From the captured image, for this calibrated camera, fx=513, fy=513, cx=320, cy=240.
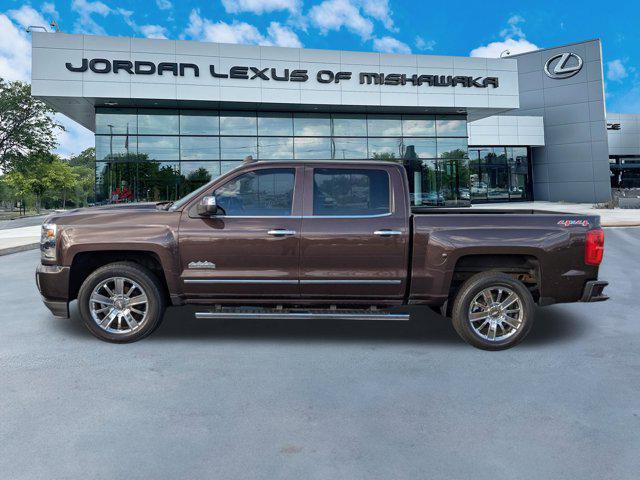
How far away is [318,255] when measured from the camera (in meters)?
5.28

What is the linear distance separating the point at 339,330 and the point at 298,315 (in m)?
0.88

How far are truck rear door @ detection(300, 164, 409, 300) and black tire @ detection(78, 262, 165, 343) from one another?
1575 mm

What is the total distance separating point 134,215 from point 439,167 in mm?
23717

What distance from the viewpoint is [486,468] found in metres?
2.87

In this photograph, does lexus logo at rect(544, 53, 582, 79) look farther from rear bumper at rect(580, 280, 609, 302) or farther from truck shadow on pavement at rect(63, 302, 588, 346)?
rear bumper at rect(580, 280, 609, 302)

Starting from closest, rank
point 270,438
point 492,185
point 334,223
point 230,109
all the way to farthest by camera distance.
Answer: point 270,438
point 334,223
point 230,109
point 492,185

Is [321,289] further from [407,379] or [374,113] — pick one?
[374,113]

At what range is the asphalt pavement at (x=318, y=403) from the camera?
116 inches

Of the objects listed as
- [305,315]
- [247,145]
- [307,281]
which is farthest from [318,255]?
[247,145]

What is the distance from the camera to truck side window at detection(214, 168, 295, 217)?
5.47 m

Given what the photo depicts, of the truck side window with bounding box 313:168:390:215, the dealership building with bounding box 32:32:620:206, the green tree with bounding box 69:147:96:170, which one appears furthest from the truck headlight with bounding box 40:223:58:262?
the green tree with bounding box 69:147:96:170

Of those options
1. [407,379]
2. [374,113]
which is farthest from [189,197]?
[374,113]

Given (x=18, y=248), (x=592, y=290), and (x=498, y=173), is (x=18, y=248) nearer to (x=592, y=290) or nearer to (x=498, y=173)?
(x=592, y=290)

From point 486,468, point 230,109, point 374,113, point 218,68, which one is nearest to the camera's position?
point 486,468
